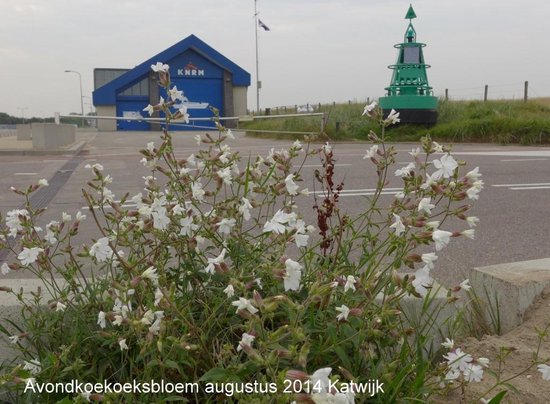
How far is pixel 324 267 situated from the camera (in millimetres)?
2182

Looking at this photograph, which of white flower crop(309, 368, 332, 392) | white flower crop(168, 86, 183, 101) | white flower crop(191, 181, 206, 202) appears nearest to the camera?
white flower crop(309, 368, 332, 392)

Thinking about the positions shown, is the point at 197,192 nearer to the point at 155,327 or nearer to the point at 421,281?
the point at 155,327

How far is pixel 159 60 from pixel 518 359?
147 feet

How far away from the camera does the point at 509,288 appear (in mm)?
2682

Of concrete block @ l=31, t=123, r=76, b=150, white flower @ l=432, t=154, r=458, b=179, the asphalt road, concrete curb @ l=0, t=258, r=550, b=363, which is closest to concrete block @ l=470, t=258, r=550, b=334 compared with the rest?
concrete curb @ l=0, t=258, r=550, b=363

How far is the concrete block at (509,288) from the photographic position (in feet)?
8.70

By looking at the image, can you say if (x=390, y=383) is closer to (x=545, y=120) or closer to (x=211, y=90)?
(x=545, y=120)

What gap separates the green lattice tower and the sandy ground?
18109 millimetres

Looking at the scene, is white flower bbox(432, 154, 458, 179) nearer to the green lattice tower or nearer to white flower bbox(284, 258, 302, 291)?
white flower bbox(284, 258, 302, 291)

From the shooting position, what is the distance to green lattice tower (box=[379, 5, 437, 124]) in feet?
66.4

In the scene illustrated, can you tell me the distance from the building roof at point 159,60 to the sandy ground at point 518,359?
143 feet

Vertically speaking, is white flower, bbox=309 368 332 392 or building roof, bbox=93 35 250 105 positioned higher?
building roof, bbox=93 35 250 105

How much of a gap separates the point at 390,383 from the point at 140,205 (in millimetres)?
1137

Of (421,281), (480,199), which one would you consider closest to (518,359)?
(421,281)
